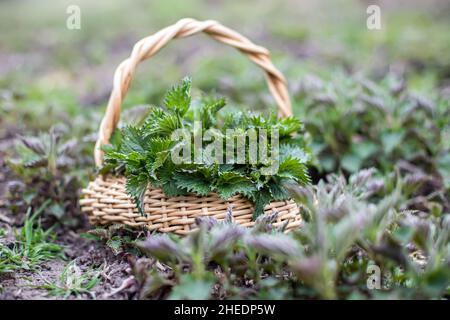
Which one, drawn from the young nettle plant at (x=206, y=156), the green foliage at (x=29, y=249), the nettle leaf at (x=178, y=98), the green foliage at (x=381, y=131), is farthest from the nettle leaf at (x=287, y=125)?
the green foliage at (x=29, y=249)

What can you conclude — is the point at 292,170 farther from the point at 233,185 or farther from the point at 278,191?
the point at 233,185

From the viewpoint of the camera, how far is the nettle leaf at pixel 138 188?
1.68m

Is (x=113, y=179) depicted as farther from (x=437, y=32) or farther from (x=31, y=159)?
(x=437, y=32)

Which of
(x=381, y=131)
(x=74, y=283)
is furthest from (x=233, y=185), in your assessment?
(x=381, y=131)

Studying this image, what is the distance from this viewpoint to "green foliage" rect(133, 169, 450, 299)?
4.29 feet

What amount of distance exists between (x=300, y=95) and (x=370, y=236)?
1.93 metres

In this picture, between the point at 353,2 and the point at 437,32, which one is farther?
the point at 353,2

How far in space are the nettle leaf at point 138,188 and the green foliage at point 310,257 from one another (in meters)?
0.22

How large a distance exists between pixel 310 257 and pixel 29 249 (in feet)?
3.93

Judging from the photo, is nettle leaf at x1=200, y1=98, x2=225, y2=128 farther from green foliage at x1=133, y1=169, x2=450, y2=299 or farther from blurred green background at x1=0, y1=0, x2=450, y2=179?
blurred green background at x1=0, y1=0, x2=450, y2=179

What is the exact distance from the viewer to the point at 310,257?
4.51 ft

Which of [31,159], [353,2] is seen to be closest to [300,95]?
[31,159]

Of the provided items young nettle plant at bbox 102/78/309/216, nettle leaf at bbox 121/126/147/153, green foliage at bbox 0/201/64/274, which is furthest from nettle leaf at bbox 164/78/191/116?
green foliage at bbox 0/201/64/274

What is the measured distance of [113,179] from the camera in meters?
1.98
